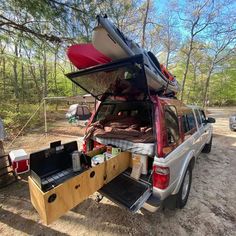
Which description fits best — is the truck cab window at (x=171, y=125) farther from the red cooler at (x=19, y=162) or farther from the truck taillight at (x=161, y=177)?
the red cooler at (x=19, y=162)

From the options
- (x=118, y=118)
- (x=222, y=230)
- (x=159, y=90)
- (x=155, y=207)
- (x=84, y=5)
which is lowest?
(x=222, y=230)

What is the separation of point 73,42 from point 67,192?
2.80 metres

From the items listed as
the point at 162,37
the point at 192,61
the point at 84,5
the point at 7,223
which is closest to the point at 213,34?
the point at 162,37

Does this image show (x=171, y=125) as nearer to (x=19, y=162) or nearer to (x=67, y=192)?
(x=67, y=192)

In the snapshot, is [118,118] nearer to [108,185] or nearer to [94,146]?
[94,146]

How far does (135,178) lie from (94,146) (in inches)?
39.8

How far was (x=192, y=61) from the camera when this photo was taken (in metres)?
22.5

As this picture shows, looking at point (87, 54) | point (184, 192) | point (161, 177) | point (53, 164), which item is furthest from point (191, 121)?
point (53, 164)

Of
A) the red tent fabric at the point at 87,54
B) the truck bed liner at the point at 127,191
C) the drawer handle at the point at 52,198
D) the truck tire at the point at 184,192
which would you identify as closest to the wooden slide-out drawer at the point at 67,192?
the drawer handle at the point at 52,198

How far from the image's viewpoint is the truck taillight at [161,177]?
1.96m

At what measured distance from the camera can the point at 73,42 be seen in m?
3.27

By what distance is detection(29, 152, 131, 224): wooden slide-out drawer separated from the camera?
1354 mm

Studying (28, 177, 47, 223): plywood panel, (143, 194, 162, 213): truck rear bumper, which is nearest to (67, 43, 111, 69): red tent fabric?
(28, 177, 47, 223): plywood panel

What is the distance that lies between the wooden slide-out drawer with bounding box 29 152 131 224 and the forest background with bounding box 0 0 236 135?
8.12 feet
